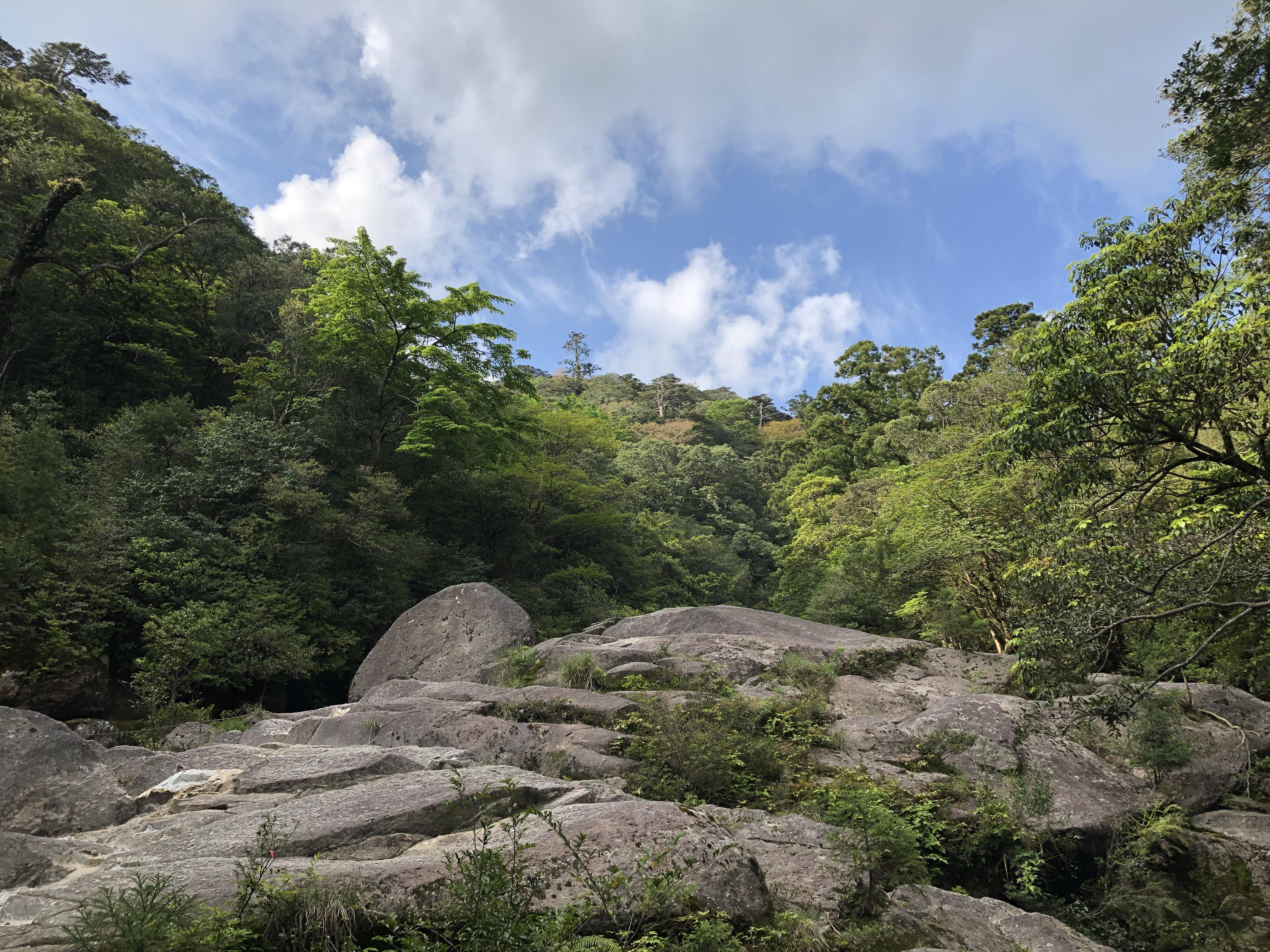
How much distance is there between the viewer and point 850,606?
18.7 metres

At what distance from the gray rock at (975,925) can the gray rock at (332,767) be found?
3.96m

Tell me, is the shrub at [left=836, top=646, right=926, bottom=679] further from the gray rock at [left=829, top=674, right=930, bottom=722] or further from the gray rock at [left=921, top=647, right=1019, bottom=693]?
the gray rock at [left=829, top=674, right=930, bottom=722]

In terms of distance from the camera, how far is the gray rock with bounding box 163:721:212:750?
361 inches

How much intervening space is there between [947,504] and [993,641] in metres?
3.17

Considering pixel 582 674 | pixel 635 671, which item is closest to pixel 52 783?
pixel 582 674

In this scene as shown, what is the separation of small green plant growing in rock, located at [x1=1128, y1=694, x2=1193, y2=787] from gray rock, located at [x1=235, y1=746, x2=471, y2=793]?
7.73 m

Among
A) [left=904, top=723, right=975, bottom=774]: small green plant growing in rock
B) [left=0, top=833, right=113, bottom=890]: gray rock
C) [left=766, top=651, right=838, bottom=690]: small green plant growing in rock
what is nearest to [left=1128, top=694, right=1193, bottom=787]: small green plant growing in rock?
[left=904, top=723, right=975, bottom=774]: small green plant growing in rock

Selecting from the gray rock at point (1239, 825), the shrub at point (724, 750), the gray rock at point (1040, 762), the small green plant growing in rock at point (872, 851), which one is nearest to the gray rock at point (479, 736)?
the shrub at point (724, 750)

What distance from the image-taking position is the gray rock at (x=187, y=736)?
9.16m

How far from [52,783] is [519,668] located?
21.7 feet

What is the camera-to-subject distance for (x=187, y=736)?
962 cm

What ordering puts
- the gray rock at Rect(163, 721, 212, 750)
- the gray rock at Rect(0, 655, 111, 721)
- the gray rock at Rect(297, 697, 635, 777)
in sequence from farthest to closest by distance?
the gray rock at Rect(0, 655, 111, 721) < the gray rock at Rect(163, 721, 212, 750) < the gray rock at Rect(297, 697, 635, 777)

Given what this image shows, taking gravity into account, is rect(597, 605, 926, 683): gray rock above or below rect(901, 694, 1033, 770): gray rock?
above

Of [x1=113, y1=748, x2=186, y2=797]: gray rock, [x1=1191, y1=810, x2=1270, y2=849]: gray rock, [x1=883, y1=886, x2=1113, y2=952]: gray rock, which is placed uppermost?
[x1=1191, y1=810, x2=1270, y2=849]: gray rock
